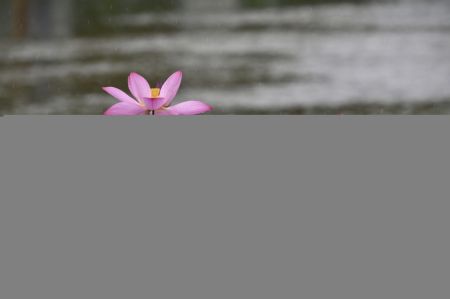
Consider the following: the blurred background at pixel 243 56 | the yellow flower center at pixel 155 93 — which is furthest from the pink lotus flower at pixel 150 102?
the blurred background at pixel 243 56

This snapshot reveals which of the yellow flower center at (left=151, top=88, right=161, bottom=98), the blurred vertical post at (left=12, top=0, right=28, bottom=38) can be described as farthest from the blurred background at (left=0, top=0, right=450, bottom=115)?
the yellow flower center at (left=151, top=88, right=161, bottom=98)

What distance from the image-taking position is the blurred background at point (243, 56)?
17.7ft

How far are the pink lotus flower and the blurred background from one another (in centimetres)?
417

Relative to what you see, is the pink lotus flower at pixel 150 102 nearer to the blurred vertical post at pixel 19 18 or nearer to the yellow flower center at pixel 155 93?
the yellow flower center at pixel 155 93

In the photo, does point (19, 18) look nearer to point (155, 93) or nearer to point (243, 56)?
point (243, 56)

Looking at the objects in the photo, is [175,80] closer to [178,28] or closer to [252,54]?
[252,54]

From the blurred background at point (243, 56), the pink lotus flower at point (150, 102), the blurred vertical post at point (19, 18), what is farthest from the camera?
the blurred vertical post at point (19, 18)

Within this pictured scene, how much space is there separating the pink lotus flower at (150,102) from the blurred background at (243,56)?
4.17 metres

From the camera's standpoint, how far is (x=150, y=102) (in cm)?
80

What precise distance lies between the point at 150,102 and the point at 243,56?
6.12 metres

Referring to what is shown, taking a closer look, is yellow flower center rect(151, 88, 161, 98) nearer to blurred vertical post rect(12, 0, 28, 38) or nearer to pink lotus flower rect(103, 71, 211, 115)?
pink lotus flower rect(103, 71, 211, 115)

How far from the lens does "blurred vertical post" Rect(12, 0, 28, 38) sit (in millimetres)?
8386

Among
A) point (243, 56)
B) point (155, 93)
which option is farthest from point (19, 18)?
point (155, 93)

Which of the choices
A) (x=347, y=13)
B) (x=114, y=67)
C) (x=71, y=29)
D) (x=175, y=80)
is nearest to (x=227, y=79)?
(x=114, y=67)
